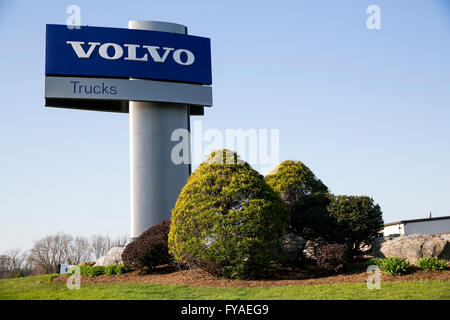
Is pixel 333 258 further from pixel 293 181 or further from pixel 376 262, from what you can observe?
pixel 293 181

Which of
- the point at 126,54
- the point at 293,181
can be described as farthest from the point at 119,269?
the point at 126,54

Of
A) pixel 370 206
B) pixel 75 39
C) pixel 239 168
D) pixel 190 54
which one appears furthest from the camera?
pixel 190 54

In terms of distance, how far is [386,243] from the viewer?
14609 mm

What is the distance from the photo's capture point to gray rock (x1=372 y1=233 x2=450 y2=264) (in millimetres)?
13719

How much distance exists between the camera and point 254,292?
37.5ft

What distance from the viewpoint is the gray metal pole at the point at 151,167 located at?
20.8 metres

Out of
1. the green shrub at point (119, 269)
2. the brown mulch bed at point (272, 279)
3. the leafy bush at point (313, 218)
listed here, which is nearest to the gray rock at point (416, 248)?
the brown mulch bed at point (272, 279)

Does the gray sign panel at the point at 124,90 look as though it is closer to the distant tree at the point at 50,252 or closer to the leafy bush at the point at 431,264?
the leafy bush at the point at 431,264

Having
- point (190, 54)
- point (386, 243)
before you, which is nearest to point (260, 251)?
point (386, 243)

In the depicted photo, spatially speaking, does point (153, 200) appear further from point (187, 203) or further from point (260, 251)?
point (260, 251)

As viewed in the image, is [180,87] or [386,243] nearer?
[386,243]

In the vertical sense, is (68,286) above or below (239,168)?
below

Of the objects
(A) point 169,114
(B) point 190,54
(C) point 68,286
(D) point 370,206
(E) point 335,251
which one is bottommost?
(C) point 68,286
